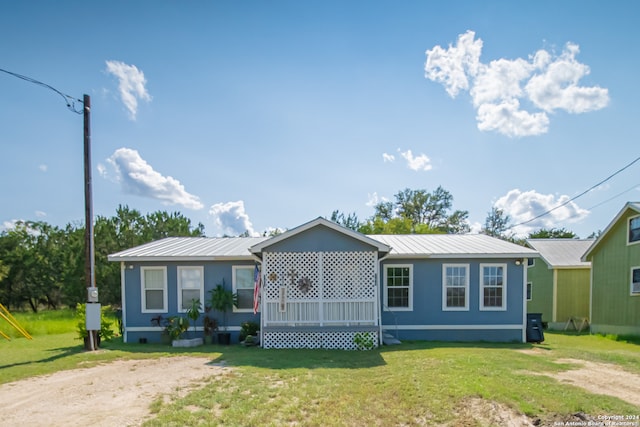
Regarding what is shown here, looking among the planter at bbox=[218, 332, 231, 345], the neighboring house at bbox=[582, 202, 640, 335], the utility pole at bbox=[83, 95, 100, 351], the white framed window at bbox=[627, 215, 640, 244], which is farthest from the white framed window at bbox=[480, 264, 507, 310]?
the utility pole at bbox=[83, 95, 100, 351]

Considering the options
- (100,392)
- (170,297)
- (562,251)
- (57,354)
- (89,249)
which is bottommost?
(57,354)

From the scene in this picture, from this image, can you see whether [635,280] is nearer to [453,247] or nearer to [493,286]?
[493,286]

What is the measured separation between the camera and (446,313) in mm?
12320

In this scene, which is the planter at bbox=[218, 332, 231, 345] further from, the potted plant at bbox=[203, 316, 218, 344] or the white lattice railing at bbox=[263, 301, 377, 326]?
the white lattice railing at bbox=[263, 301, 377, 326]

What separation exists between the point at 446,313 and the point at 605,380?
5.80 meters

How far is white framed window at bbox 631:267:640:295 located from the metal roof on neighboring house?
1480 centimetres

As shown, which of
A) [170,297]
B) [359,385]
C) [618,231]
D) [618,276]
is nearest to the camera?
[359,385]

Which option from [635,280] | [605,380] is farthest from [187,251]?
[635,280]

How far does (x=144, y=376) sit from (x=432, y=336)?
864 cm

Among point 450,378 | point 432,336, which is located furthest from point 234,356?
point 432,336

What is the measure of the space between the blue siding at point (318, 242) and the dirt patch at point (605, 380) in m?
5.47

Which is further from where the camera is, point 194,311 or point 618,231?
point 618,231

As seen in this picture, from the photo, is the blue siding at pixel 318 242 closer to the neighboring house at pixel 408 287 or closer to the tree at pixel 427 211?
the neighboring house at pixel 408 287

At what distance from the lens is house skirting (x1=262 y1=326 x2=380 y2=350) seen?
1059 centimetres
